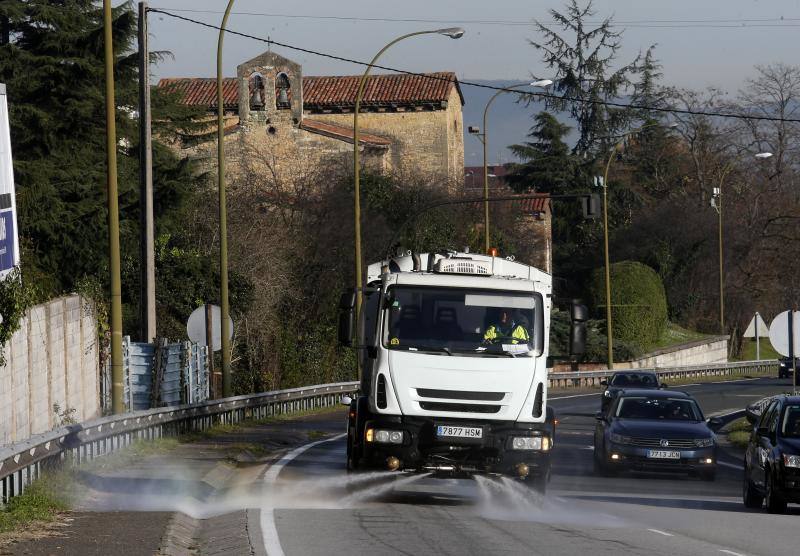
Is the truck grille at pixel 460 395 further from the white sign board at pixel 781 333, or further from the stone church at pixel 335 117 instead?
the stone church at pixel 335 117

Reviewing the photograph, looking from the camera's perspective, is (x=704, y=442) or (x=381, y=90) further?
(x=381, y=90)

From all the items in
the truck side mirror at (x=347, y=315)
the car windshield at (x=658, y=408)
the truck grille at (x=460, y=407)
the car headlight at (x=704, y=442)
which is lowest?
the car headlight at (x=704, y=442)

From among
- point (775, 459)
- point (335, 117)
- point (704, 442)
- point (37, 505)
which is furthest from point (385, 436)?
point (335, 117)

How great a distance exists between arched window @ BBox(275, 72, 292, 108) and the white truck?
57.2 meters

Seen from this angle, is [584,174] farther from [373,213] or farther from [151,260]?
[151,260]

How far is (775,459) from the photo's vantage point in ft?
57.7

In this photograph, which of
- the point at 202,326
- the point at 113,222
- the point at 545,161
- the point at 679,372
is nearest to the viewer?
the point at 113,222

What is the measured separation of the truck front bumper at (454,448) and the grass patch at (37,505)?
3568 millimetres

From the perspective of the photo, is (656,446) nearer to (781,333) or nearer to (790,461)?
(781,333)

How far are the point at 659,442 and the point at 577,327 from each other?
6.91 m

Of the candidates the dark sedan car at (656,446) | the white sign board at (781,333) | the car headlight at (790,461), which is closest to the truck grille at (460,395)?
the car headlight at (790,461)

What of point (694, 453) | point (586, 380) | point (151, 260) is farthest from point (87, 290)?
point (586, 380)

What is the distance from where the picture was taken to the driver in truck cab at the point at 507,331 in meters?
17.3

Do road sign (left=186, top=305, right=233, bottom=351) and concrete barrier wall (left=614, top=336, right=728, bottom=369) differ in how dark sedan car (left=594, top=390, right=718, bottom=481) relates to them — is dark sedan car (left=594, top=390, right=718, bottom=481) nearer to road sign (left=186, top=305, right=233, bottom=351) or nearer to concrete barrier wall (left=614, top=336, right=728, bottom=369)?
road sign (left=186, top=305, right=233, bottom=351)
